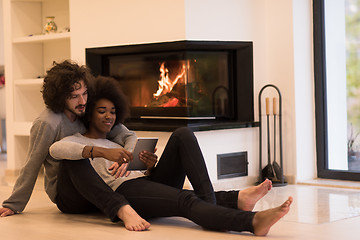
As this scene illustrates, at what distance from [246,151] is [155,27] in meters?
1.27

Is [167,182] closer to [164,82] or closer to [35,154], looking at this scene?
[35,154]

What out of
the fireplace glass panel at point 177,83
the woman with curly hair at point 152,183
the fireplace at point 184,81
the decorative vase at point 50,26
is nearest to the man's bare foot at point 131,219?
the woman with curly hair at point 152,183

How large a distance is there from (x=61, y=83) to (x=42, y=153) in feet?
1.31

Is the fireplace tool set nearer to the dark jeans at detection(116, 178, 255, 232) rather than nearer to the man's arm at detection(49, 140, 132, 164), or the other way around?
the dark jeans at detection(116, 178, 255, 232)

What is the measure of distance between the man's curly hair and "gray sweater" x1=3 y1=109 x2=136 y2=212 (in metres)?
0.08

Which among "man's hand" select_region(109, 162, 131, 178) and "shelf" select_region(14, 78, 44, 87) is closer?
"man's hand" select_region(109, 162, 131, 178)

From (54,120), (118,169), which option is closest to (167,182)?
(118,169)

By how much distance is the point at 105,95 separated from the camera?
3582mm

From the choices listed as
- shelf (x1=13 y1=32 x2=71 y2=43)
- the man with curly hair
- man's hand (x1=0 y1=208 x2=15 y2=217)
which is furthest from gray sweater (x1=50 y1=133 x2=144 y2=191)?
shelf (x1=13 y1=32 x2=71 y2=43)

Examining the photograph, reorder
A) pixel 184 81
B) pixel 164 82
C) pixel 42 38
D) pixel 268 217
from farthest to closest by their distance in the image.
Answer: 1. pixel 42 38
2. pixel 164 82
3. pixel 184 81
4. pixel 268 217

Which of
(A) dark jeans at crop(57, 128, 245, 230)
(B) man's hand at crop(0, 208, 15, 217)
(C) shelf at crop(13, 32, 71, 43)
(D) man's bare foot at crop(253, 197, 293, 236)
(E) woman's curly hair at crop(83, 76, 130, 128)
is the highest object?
(C) shelf at crop(13, 32, 71, 43)

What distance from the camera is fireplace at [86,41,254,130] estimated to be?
497 centimetres

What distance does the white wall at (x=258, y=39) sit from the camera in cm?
509

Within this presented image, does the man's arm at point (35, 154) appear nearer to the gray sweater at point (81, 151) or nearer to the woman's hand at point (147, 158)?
the gray sweater at point (81, 151)
